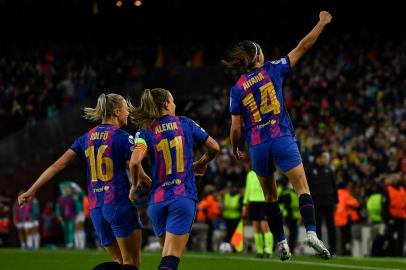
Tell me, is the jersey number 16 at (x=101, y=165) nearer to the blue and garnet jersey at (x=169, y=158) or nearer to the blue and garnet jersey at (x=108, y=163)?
the blue and garnet jersey at (x=108, y=163)

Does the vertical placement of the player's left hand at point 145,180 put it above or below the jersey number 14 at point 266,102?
below

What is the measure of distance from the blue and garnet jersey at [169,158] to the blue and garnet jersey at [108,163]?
2.72ft

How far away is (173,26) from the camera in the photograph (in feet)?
144

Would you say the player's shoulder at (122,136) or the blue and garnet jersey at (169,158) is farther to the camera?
the player's shoulder at (122,136)

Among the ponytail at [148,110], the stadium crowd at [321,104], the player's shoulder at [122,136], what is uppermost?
the stadium crowd at [321,104]

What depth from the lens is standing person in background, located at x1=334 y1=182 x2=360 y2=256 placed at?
24.7 metres

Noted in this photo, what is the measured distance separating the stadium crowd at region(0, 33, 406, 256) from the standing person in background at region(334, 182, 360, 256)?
1.5 inches

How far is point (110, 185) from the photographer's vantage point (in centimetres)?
1132

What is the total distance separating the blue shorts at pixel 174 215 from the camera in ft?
33.6

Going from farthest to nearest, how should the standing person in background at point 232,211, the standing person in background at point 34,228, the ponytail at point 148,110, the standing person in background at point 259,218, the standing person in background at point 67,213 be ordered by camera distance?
the standing person in background at point 34,228 < the standing person in background at point 67,213 < the standing person in background at point 232,211 < the standing person in background at point 259,218 < the ponytail at point 148,110

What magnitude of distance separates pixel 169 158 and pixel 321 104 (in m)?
23.0

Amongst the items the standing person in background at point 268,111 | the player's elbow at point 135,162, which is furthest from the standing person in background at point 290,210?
the player's elbow at point 135,162

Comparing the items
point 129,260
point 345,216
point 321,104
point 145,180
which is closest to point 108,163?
point 145,180

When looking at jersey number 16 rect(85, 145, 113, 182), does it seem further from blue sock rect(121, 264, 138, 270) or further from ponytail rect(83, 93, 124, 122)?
blue sock rect(121, 264, 138, 270)
